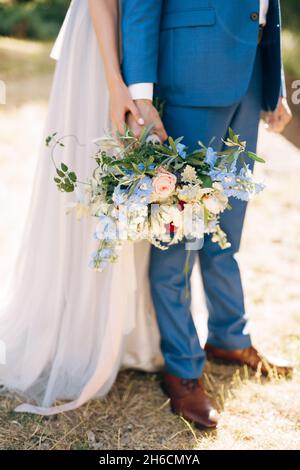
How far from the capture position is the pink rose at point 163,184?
1.66 m

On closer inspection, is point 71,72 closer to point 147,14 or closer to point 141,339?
point 147,14

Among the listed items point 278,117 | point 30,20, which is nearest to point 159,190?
point 278,117

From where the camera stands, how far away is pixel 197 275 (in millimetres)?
2455

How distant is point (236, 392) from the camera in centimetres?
233

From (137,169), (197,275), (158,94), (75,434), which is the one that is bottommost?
(75,434)

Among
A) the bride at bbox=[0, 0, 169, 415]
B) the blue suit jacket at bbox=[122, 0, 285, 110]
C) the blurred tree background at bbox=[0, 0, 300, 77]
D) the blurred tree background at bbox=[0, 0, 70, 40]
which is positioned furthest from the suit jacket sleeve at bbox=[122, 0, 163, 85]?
the blurred tree background at bbox=[0, 0, 70, 40]

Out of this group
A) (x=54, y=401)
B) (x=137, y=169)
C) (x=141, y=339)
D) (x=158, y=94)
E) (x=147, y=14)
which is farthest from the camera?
(x=141, y=339)

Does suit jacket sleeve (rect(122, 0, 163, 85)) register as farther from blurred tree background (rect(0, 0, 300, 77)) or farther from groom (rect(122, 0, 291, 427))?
blurred tree background (rect(0, 0, 300, 77))

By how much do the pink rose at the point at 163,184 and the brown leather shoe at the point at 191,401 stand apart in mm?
839

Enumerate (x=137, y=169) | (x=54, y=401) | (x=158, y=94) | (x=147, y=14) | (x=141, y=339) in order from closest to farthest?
(x=137, y=169) → (x=147, y=14) → (x=158, y=94) → (x=54, y=401) → (x=141, y=339)

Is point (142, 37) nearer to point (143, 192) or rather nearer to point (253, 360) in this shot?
point (143, 192)

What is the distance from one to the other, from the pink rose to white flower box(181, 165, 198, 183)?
4 centimetres

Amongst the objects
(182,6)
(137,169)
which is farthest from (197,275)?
(182,6)
